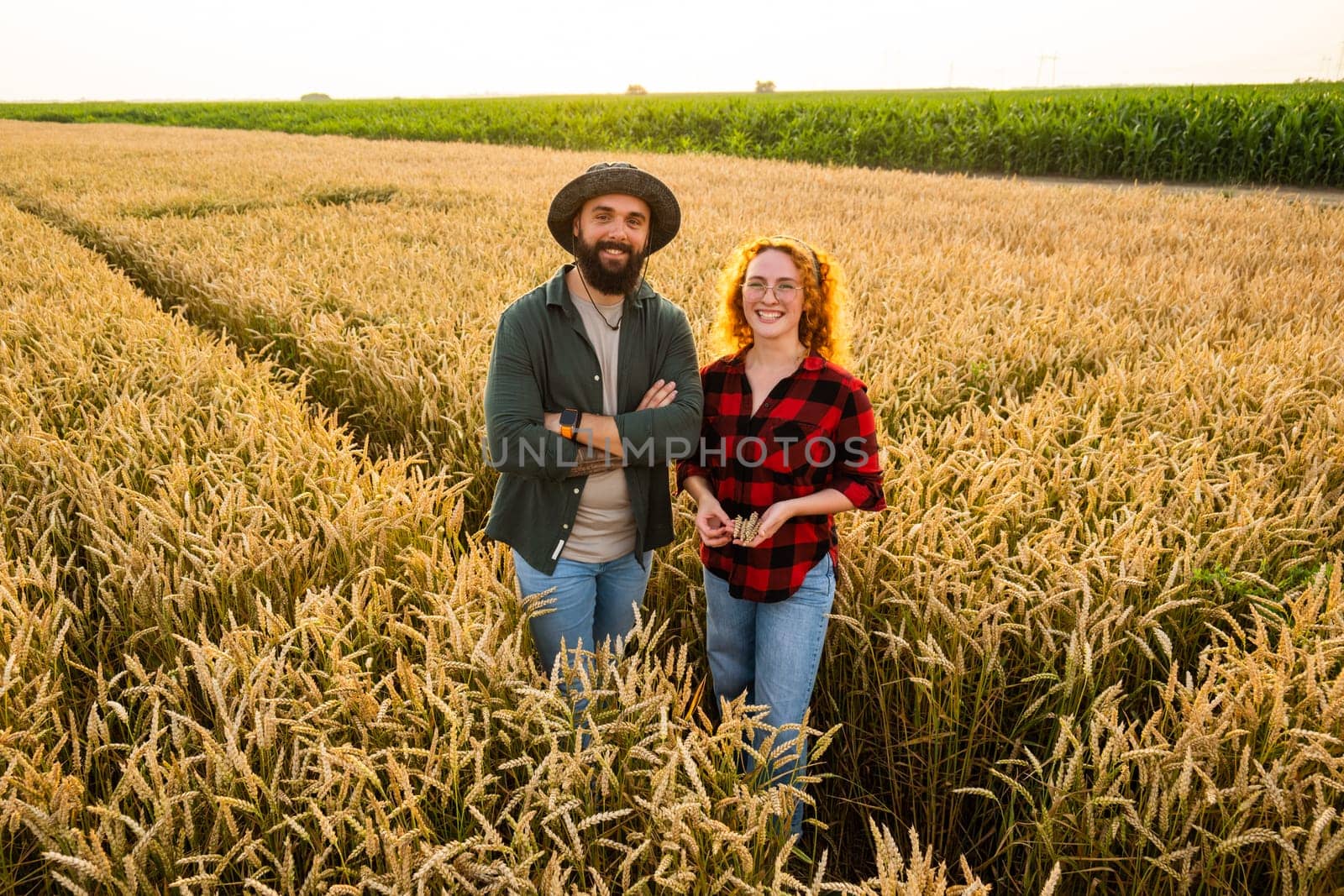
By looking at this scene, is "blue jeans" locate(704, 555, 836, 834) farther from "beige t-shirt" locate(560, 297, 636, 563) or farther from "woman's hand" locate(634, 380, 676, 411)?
"woman's hand" locate(634, 380, 676, 411)

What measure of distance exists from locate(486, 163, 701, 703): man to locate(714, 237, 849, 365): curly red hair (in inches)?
6.1

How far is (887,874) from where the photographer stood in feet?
3.97

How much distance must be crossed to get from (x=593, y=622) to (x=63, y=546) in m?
1.86

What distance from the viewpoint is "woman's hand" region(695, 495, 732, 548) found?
2.07 metres

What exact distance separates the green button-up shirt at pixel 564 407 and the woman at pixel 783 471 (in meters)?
0.15

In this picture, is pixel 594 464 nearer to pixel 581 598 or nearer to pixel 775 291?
pixel 581 598

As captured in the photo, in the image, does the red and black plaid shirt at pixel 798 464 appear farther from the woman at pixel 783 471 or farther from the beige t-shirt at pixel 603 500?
the beige t-shirt at pixel 603 500

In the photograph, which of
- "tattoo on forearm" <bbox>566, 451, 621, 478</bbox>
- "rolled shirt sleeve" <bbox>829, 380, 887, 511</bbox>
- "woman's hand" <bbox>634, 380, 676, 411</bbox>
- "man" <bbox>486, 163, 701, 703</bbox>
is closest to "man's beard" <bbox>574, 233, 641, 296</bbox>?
"man" <bbox>486, 163, 701, 703</bbox>

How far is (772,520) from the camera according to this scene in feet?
6.51

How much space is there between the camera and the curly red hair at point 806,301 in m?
2.17

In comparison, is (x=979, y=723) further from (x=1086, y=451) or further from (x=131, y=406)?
(x=131, y=406)

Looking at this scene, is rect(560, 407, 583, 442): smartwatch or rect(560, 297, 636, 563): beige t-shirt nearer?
rect(560, 407, 583, 442): smartwatch

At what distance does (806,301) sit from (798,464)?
1.57 feet

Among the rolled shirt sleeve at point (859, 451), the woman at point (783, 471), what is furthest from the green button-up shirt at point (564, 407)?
the rolled shirt sleeve at point (859, 451)
